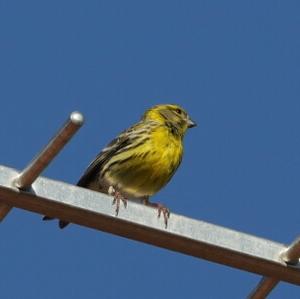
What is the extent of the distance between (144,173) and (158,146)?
1.29ft

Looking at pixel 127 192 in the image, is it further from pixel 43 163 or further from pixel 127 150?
pixel 43 163

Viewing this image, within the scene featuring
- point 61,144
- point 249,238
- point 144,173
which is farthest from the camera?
point 144,173

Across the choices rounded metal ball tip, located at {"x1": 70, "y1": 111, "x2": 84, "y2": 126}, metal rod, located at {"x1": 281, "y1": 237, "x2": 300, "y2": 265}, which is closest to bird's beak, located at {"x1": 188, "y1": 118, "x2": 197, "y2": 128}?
metal rod, located at {"x1": 281, "y1": 237, "x2": 300, "y2": 265}

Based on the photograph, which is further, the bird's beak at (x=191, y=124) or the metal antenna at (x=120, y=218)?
the bird's beak at (x=191, y=124)

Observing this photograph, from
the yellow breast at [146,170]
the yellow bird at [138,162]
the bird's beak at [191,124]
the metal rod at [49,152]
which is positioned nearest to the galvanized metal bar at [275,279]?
the metal rod at [49,152]

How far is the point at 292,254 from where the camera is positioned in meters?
4.21

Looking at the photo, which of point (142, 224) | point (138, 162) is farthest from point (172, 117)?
point (142, 224)

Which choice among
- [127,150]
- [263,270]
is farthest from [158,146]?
[263,270]

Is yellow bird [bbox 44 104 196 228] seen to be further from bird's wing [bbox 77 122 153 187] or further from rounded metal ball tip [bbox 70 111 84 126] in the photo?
rounded metal ball tip [bbox 70 111 84 126]

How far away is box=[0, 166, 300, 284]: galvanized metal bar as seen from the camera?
3832mm

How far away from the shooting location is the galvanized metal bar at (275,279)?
4182 millimetres

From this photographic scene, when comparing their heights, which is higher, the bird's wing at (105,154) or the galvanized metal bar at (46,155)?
the galvanized metal bar at (46,155)

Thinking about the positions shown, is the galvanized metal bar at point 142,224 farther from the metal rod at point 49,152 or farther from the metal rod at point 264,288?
the metal rod at point 264,288

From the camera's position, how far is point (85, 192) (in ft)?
12.7
